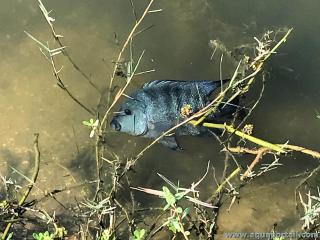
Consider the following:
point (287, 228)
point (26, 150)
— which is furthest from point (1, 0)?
point (287, 228)

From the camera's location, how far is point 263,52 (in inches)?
107

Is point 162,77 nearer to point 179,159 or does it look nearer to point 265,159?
point 179,159

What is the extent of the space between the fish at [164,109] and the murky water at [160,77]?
1.21 feet

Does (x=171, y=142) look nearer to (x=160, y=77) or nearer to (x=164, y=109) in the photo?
(x=164, y=109)

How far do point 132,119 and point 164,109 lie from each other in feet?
0.92

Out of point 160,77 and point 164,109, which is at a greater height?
point 164,109

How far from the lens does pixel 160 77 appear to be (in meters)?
4.71

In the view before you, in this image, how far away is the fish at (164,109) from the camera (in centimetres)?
389

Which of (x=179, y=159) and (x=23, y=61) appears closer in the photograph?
(x=179, y=159)

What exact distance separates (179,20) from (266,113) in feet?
4.53

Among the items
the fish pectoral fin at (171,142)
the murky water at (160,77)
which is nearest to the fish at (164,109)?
the fish pectoral fin at (171,142)

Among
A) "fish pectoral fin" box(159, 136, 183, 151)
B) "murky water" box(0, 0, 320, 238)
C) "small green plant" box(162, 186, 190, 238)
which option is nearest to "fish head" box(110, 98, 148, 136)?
"fish pectoral fin" box(159, 136, 183, 151)

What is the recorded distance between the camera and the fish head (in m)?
3.98

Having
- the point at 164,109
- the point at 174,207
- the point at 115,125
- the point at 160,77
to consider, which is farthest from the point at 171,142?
the point at 174,207
